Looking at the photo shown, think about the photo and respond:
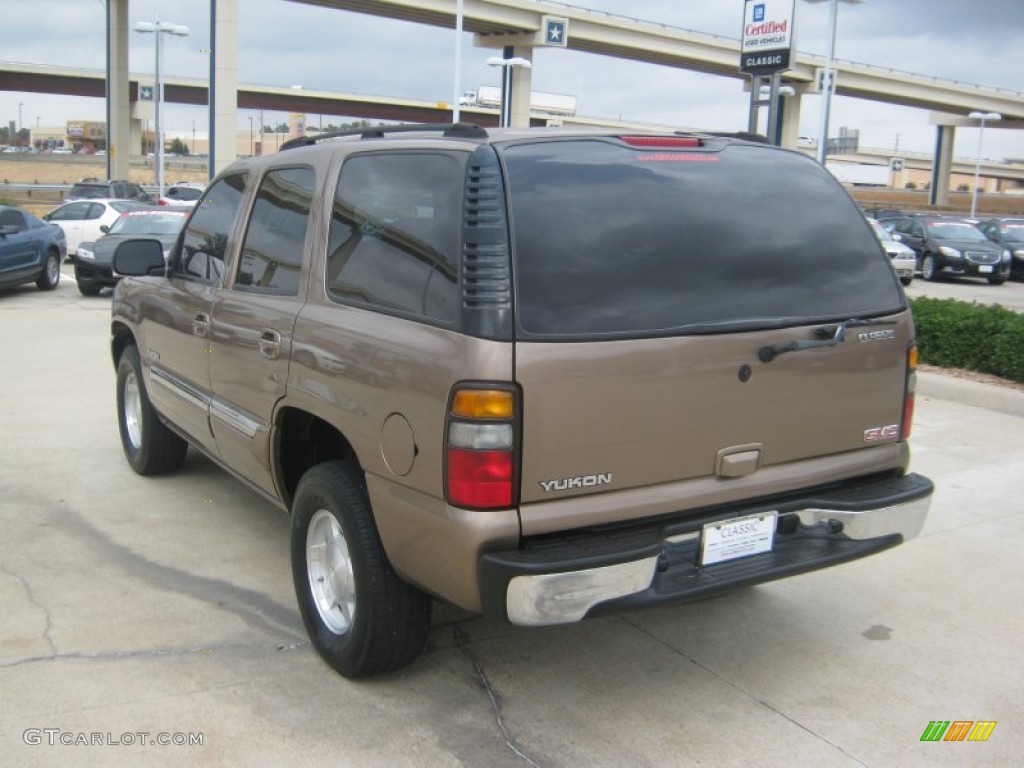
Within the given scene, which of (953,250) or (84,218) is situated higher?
(953,250)

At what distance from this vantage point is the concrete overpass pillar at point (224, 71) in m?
33.4

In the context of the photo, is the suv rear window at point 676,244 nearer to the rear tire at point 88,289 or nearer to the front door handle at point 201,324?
the front door handle at point 201,324

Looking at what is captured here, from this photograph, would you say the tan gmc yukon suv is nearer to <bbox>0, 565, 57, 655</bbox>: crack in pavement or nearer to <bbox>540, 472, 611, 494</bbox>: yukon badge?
<bbox>540, 472, 611, 494</bbox>: yukon badge

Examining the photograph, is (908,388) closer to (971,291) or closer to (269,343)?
(269,343)

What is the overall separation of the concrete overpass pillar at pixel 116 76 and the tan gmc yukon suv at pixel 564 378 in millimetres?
46602

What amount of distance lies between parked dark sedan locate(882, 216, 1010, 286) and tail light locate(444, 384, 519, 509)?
76.5 feet

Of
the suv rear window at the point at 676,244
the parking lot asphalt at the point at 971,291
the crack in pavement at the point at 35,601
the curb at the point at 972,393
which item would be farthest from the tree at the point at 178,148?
the suv rear window at the point at 676,244

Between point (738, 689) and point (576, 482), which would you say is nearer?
point (576, 482)

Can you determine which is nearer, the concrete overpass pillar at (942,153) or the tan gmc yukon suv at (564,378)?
the tan gmc yukon suv at (564,378)

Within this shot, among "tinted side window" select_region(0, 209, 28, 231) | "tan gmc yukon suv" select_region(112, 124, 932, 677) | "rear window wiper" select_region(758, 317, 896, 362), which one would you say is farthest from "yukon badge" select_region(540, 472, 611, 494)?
"tinted side window" select_region(0, 209, 28, 231)

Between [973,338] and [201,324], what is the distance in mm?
7481

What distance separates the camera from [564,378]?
10.3 ft

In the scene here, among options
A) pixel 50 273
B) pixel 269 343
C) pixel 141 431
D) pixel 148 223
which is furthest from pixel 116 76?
pixel 269 343

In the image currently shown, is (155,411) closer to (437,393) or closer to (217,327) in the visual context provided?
(217,327)
